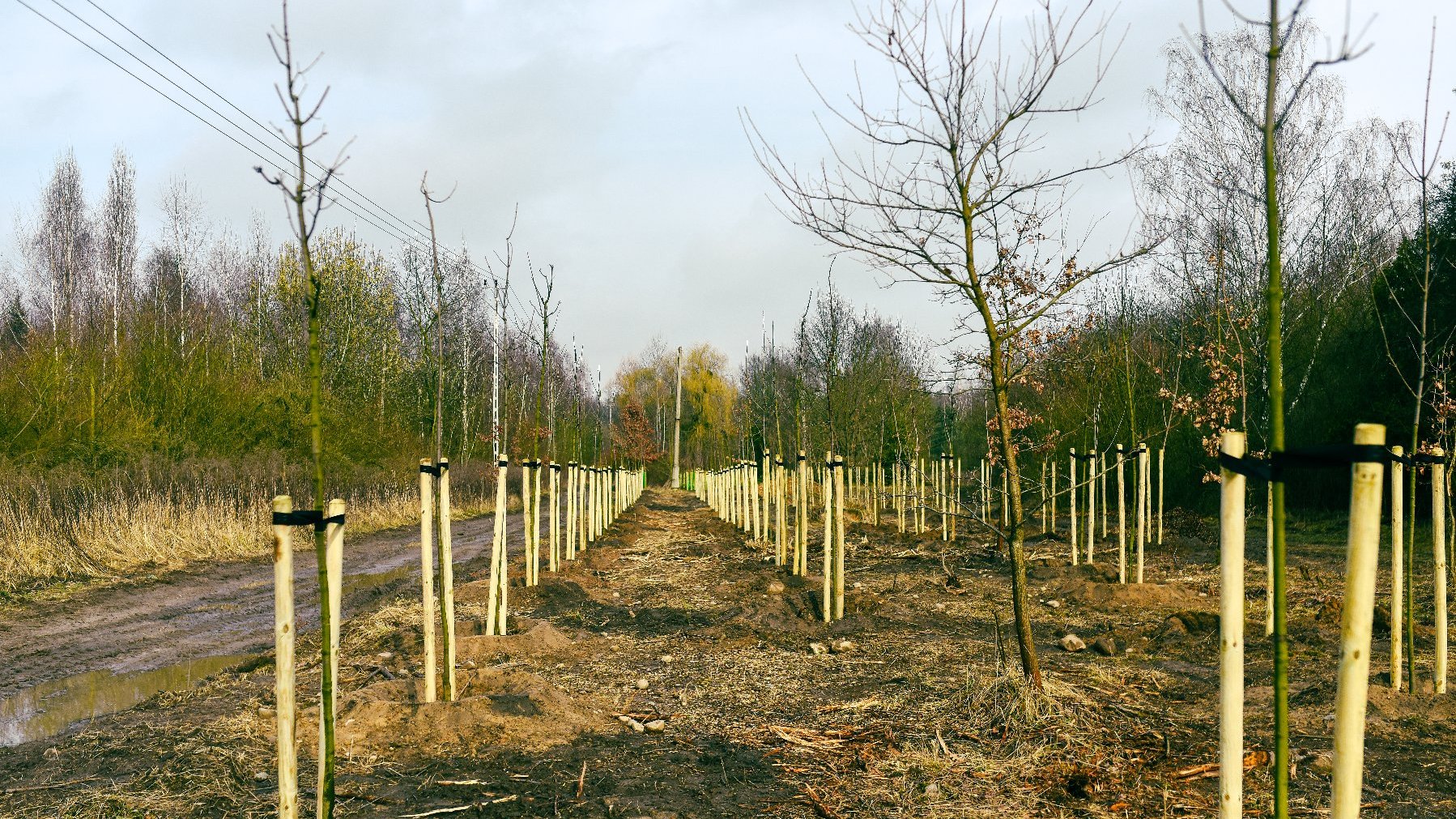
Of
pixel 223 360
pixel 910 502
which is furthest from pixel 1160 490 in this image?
pixel 223 360

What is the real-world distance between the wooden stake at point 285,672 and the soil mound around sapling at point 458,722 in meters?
1.98

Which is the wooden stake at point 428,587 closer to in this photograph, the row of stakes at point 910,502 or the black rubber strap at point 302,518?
the black rubber strap at point 302,518

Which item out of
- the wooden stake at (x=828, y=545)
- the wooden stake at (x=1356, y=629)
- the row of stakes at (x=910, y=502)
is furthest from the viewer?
the wooden stake at (x=828, y=545)

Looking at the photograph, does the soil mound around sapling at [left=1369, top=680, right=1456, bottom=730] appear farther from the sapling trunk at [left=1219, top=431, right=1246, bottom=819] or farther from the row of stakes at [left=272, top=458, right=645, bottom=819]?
the row of stakes at [left=272, top=458, right=645, bottom=819]

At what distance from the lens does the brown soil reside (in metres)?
4.33

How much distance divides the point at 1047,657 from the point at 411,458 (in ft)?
77.4

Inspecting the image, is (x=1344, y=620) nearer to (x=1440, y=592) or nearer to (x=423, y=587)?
(x=1440, y=592)

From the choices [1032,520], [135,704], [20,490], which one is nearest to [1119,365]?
[1032,520]

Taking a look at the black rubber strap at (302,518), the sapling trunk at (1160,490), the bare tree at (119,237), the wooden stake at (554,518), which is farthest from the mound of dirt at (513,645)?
the bare tree at (119,237)

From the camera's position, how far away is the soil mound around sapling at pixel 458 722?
16.6ft

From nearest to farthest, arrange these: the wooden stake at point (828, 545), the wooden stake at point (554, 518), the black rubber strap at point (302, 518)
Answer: the black rubber strap at point (302, 518), the wooden stake at point (828, 545), the wooden stake at point (554, 518)

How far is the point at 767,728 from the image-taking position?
5617mm

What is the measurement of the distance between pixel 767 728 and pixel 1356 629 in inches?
162

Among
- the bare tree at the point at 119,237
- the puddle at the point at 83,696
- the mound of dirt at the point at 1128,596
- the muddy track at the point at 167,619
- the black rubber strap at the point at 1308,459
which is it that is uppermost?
the bare tree at the point at 119,237
